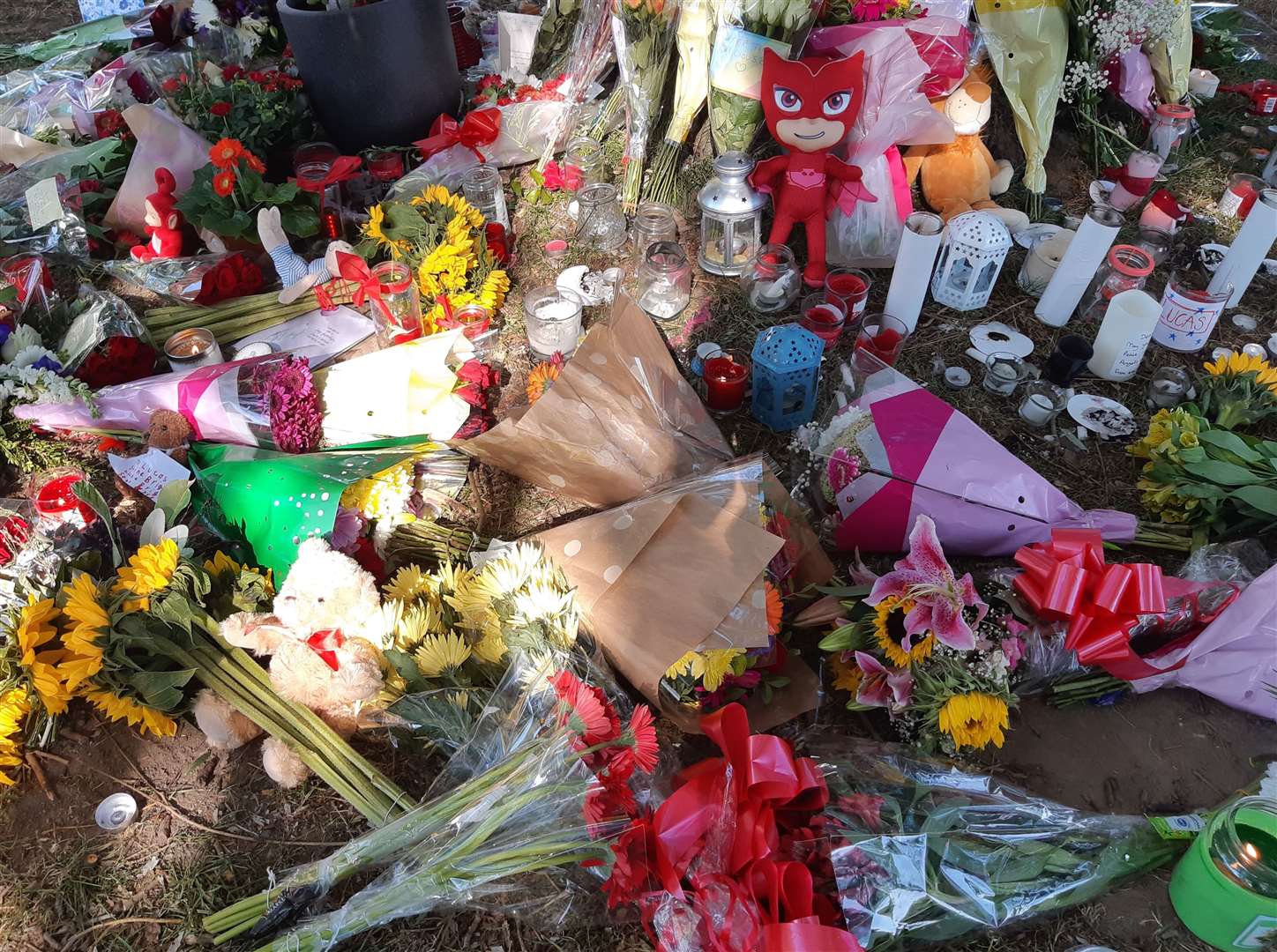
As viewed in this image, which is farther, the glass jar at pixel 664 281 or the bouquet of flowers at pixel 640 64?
the bouquet of flowers at pixel 640 64

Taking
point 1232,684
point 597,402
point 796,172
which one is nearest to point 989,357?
point 796,172

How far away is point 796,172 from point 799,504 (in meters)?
1.48

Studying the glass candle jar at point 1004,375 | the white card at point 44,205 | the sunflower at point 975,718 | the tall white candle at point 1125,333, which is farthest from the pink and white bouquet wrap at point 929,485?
the white card at point 44,205

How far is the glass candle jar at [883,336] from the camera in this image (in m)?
2.56

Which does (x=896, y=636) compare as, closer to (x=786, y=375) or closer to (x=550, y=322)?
(x=786, y=375)

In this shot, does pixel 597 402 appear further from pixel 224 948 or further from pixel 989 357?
pixel 989 357

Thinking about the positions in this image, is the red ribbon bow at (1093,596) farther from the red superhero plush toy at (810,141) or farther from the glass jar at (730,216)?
the glass jar at (730,216)

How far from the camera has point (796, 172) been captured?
2.92 m

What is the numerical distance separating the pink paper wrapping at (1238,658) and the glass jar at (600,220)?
2.38m

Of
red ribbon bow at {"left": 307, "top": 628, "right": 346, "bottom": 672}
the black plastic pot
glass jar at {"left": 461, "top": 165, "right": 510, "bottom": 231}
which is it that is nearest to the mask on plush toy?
glass jar at {"left": 461, "top": 165, "right": 510, "bottom": 231}

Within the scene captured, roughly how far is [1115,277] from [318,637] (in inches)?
108

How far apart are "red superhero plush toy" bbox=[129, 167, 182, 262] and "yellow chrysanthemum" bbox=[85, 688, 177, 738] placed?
1.98 meters

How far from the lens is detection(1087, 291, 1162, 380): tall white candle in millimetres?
2504

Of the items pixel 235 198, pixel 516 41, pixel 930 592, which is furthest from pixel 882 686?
pixel 516 41
